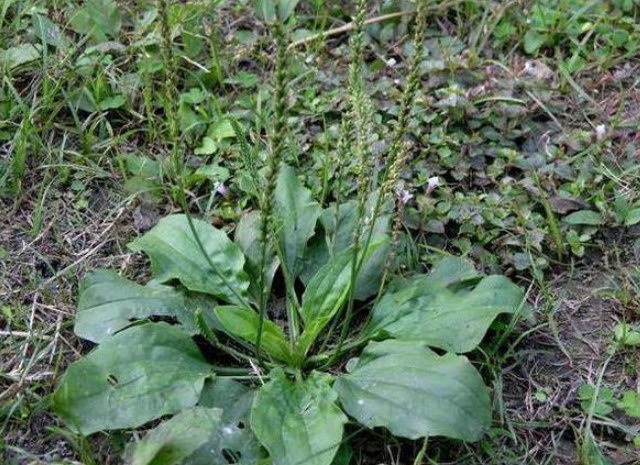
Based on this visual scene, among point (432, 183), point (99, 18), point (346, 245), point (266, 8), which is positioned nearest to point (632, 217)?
point (432, 183)

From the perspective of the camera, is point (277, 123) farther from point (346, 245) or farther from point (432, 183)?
point (432, 183)

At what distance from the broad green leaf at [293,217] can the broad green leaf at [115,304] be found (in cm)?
39

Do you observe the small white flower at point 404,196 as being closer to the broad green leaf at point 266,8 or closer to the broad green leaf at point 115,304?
the broad green leaf at point 115,304

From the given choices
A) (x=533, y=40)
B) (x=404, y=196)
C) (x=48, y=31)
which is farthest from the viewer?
(x=533, y=40)

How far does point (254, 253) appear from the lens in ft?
10.1

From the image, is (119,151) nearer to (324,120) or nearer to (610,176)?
(324,120)

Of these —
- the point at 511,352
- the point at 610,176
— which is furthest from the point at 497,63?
the point at 511,352

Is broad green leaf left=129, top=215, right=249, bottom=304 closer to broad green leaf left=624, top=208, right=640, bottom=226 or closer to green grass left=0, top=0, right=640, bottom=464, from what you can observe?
green grass left=0, top=0, right=640, bottom=464

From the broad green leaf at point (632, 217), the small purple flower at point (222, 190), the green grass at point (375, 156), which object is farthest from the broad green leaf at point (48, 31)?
the broad green leaf at point (632, 217)

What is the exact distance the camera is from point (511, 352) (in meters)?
Answer: 2.99

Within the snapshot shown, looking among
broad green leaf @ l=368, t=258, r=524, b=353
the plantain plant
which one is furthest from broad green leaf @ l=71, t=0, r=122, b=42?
broad green leaf @ l=368, t=258, r=524, b=353

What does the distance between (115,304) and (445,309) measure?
100 centimetres

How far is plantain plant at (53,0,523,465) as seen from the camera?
2.50 metres

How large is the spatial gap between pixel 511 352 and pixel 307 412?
0.76 meters
